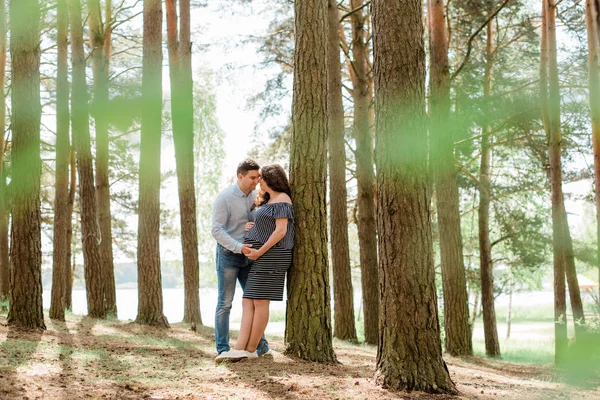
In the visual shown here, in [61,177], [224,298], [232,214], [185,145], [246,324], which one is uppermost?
[185,145]

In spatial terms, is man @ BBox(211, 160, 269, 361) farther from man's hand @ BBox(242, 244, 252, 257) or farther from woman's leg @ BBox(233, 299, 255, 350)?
woman's leg @ BBox(233, 299, 255, 350)

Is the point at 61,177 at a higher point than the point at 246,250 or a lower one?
higher

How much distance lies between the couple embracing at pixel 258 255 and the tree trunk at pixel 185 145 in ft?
19.6

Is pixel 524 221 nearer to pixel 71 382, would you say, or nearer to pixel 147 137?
pixel 147 137

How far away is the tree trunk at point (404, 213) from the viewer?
4723mm

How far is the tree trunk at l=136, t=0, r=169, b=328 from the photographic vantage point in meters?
9.95

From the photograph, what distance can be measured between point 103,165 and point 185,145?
2117 millimetres

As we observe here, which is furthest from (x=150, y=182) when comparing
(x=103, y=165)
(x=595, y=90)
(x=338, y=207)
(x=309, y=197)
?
(x=595, y=90)

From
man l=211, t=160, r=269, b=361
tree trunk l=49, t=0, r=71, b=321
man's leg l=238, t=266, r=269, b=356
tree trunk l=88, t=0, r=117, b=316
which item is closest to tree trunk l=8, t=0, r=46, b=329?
tree trunk l=49, t=0, r=71, b=321

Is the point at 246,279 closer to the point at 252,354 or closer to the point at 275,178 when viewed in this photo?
the point at 252,354

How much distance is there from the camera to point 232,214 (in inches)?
246

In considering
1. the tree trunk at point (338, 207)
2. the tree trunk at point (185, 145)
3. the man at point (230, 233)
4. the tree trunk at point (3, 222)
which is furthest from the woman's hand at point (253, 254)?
the tree trunk at point (3, 222)

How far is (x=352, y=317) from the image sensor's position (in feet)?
37.2

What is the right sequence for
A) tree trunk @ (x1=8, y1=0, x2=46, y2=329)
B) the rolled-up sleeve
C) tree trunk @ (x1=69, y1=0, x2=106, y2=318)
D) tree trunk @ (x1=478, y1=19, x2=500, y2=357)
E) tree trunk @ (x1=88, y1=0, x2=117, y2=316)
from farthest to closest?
tree trunk @ (x1=478, y1=19, x2=500, y2=357) → tree trunk @ (x1=88, y1=0, x2=117, y2=316) → tree trunk @ (x1=69, y1=0, x2=106, y2=318) → tree trunk @ (x1=8, y1=0, x2=46, y2=329) → the rolled-up sleeve
